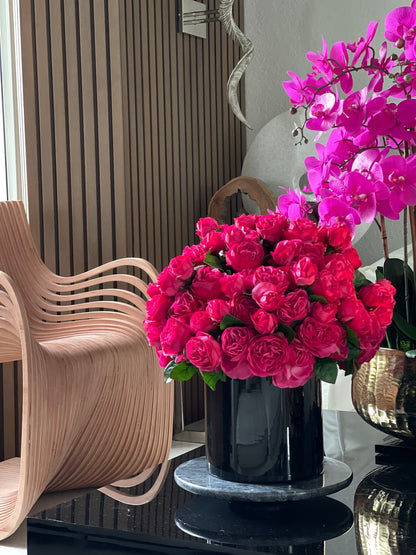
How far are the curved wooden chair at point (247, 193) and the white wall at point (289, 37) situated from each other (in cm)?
71

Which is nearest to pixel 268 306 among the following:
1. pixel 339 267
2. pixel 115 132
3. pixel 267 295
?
pixel 267 295

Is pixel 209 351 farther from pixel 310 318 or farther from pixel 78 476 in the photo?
pixel 78 476

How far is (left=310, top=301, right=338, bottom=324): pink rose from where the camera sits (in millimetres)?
993

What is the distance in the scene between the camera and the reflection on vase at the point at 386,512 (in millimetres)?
956

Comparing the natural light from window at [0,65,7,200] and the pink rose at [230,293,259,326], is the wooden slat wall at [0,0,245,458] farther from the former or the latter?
the pink rose at [230,293,259,326]

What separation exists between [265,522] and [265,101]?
385cm

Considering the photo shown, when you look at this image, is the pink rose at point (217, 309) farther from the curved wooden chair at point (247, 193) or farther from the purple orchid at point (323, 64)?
the curved wooden chair at point (247, 193)

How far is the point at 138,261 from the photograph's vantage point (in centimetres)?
270

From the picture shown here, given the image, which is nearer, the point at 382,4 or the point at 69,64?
the point at 69,64

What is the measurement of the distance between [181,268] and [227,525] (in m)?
0.32

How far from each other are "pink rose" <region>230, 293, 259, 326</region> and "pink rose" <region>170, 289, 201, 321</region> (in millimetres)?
57

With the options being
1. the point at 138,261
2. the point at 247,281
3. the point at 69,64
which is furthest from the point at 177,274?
the point at 69,64

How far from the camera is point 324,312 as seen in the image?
3.26ft

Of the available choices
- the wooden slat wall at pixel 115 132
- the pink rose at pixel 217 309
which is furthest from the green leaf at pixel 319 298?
the wooden slat wall at pixel 115 132
